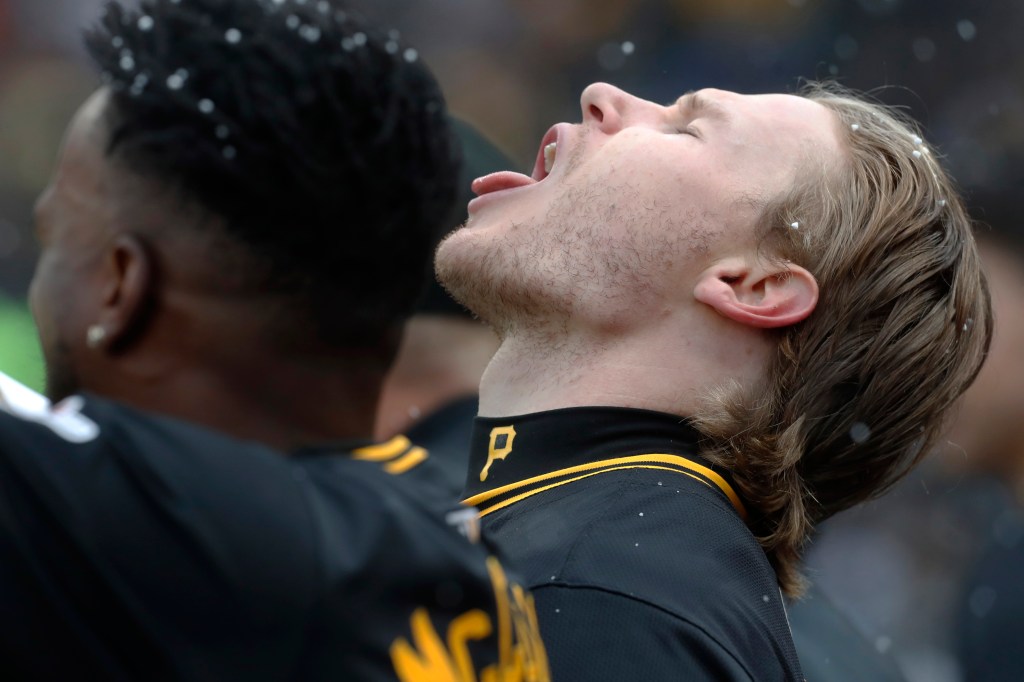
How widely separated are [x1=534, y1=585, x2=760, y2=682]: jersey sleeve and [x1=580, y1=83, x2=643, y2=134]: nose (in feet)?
3.77

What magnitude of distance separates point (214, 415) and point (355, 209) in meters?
0.25

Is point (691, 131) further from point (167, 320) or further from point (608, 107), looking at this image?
point (167, 320)

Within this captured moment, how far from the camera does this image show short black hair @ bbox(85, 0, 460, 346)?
1142 millimetres

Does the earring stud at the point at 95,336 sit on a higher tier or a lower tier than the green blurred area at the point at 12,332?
higher

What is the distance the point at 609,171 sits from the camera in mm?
2379

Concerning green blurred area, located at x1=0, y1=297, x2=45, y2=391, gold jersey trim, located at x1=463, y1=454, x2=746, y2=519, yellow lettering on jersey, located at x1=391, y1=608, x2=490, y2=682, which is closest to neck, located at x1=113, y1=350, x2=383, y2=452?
yellow lettering on jersey, located at x1=391, y1=608, x2=490, y2=682

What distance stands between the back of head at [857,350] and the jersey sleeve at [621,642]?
55cm

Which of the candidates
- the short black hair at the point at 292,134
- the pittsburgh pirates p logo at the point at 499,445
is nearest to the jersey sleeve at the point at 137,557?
the short black hair at the point at 292,134

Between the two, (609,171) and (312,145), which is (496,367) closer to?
(609,171)

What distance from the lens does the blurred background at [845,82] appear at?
4254mm

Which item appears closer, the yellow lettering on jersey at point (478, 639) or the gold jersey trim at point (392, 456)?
the yellow lettering on jersey at point (478, 639)

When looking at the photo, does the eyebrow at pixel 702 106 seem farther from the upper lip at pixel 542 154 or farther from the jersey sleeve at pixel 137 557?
the jersey sleeve at pixel 137 557

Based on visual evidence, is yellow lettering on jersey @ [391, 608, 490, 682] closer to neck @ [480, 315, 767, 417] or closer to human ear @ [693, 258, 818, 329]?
neck @ [480, 315, 767, 417]

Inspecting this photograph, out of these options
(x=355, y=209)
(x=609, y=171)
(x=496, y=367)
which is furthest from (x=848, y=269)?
(x=355, y=209)
